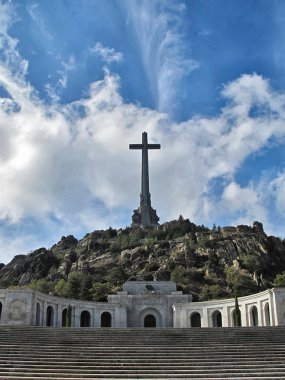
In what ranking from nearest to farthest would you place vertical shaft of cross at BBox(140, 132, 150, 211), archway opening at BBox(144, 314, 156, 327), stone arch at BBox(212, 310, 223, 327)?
stone arch at BBox(212, 310, 223, 327) → archway opening at BBox(144, 314, 156, 327) → vertical shaft of cross at BBox(140, 132, 150, 211)

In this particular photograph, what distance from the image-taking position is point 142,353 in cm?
2483

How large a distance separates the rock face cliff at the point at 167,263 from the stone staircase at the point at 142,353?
3157cm

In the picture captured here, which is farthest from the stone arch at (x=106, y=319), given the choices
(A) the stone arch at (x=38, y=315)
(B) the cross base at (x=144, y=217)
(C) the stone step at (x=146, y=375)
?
(B) the cross base at (x=144, y=217)

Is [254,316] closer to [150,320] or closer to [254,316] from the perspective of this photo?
[254,316]

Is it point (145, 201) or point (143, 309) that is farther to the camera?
point (145, 201)

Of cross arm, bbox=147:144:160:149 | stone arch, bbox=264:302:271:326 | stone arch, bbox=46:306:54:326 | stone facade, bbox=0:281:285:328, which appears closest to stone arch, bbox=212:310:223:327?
stone facade, bbox=0:281:285:328

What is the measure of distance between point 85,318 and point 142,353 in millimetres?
25070

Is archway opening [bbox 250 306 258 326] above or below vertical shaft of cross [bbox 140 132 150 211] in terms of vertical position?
below

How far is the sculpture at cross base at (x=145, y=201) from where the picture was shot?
10569 cm

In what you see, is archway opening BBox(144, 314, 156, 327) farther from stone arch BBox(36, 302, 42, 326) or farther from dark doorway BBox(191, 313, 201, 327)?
stone arch BBox(36, 302, 42, 326)

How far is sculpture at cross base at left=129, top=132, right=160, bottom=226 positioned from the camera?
106m

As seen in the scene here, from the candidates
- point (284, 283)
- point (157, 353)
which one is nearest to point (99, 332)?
point (157, 353)

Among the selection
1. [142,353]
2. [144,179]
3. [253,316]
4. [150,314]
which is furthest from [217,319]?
[144,179]

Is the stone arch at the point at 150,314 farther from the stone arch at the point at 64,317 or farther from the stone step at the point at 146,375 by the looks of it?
the stone step at the point at 146,375
